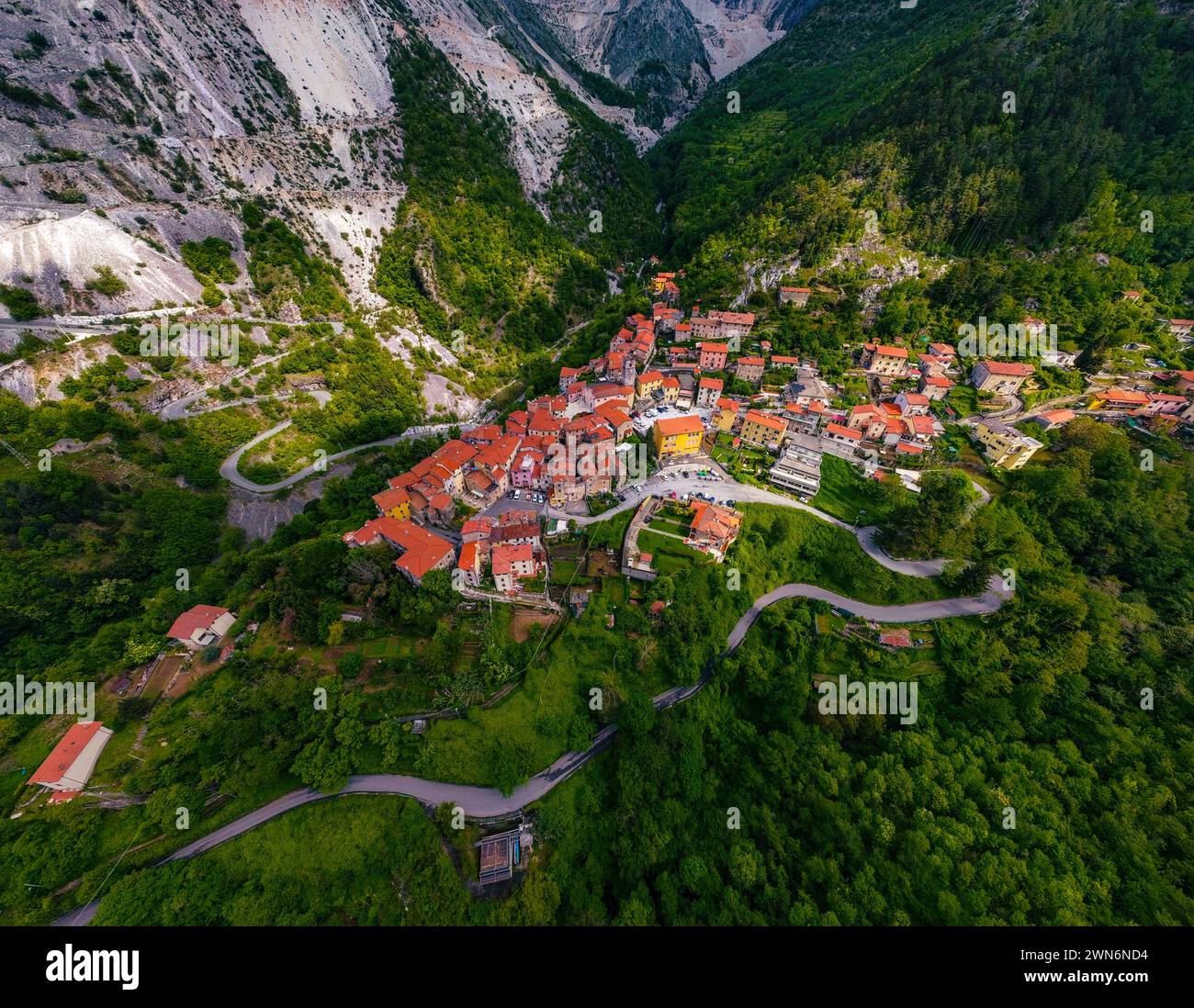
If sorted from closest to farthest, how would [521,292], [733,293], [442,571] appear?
[442,571], [733,293], [521,292]

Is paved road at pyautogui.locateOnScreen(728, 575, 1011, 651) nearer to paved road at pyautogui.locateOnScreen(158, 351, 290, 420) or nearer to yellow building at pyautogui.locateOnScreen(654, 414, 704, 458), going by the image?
yellow building at pyautogui.locateOnScreen(654, 414, 704, 458)

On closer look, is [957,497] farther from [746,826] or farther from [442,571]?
[442,571]

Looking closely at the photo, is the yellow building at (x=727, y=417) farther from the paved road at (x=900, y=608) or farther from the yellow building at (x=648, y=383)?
the paved road at (x=900, y=608)

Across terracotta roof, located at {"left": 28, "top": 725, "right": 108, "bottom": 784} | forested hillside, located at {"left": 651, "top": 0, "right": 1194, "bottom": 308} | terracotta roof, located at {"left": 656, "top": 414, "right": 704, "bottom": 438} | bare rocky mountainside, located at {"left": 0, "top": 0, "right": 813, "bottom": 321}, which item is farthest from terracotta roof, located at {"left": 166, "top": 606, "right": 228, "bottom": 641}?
forested hillside, located at {"left": 651, "top": 0, "right": 1194, "bottom": 308}

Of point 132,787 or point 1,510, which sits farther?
point 1,510

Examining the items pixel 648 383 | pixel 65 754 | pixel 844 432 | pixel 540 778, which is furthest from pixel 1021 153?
pixel 65 754

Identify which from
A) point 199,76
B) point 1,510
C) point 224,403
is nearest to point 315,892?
point 1,510
